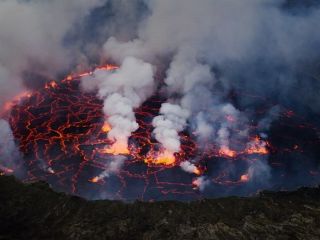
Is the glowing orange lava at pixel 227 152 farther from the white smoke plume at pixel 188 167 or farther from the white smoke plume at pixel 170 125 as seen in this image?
the white smoke plume at pixel 170 125

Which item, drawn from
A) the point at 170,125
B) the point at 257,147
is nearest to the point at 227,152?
the point at 257,147

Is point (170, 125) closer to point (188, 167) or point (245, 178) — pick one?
point (188, 167)

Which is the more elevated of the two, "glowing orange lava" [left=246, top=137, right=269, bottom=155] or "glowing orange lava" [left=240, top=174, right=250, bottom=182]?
"glowing orange lava" [left=246, top=137, right=269, bottom=155]

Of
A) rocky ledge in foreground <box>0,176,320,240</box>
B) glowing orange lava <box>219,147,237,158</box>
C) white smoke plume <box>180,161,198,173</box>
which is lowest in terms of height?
rocky ledge in foreground <box>0,176,320,240</box>

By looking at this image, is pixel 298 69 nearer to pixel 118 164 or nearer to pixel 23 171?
pixel 118 164

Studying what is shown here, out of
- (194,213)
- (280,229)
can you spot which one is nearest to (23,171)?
(194,213)

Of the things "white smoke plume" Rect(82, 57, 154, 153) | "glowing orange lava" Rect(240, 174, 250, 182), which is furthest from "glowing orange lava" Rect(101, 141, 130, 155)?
"glowing orange lava" Rect(240, 174, 250, 182)

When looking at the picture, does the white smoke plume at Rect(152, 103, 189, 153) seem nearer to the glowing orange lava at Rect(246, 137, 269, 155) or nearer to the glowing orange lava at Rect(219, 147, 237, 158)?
the glowing orange lava at Rect(219, 147, 237, 158)
